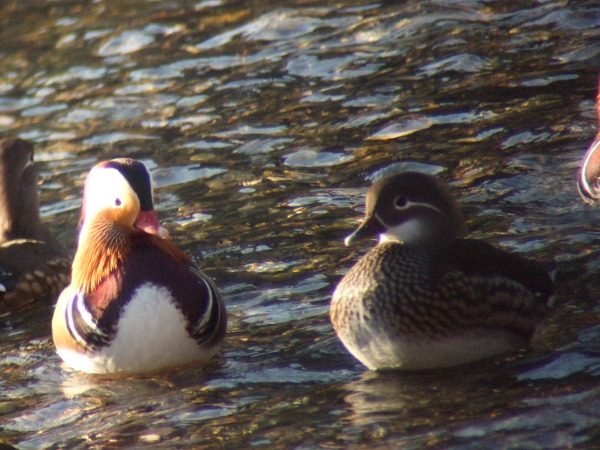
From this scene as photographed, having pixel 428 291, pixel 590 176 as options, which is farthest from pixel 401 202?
pixel 590 176

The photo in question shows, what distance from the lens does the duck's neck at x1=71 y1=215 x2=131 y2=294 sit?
5180 millimetres

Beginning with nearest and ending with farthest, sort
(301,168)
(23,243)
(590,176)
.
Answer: (590,176)
(23,243)
(301,168)

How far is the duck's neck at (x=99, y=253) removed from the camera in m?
5.18

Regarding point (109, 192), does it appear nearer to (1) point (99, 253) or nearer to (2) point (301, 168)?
(1) point (99, 253)

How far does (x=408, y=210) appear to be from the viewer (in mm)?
4852

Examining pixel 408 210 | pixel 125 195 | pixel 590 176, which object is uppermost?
pixel 125 195

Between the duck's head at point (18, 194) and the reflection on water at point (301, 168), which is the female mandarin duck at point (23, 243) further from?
the reflection on water at point (301, 168)

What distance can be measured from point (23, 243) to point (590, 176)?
3.62m

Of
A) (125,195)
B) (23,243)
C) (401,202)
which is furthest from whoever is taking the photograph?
(23,243)

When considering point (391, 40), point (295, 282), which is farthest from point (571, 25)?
point (295, 282)

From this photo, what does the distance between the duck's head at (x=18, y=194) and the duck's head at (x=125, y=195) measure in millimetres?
1863

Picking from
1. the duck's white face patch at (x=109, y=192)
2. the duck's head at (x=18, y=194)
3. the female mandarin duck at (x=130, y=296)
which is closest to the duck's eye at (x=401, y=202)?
the female mandarin duck at (x=130, y=296)

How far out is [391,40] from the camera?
950 centimetres

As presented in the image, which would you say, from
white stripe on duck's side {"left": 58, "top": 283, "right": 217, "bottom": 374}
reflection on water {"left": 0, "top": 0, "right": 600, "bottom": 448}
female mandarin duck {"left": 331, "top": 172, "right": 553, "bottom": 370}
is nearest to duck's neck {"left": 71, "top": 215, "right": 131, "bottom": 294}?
white stripe on duck's side {"left": 58, "top": 283, "right": 217, "bottom": 374}
